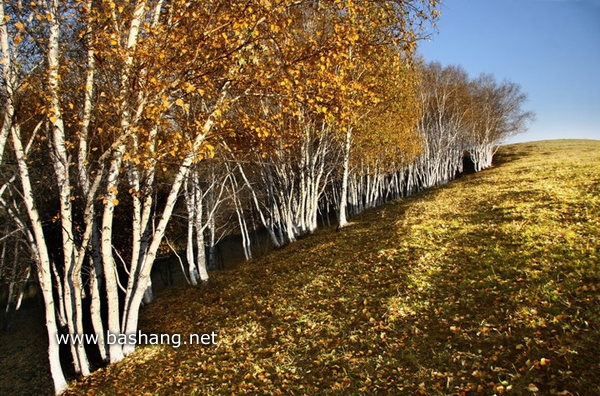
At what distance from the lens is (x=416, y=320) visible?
9.26 metres

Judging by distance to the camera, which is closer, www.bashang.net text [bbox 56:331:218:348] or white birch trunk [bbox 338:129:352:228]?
www.bashang.net text [bbox 56:331:218:348]

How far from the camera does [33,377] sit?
1594cm

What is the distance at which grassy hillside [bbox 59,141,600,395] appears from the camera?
7008 mm

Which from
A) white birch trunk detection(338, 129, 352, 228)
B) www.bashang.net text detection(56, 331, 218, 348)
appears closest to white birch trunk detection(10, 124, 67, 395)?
www.bashang.net text detection(56, 331, 218, 348)

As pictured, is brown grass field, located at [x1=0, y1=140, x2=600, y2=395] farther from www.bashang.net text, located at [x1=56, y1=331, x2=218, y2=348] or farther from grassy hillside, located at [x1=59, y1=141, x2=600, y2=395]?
www.bashang.net text, located at [x1=56, y1=331, x2=218, y2=348]

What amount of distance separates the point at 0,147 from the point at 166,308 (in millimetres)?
10570

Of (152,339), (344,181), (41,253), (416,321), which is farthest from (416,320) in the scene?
(344,181)

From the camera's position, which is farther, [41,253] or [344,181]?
[344,181]

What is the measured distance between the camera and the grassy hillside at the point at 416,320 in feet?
23.0

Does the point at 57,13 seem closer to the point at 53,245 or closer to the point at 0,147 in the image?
the point at 0,147

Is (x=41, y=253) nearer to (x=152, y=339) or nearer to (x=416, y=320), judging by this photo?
(x=152, y=339)

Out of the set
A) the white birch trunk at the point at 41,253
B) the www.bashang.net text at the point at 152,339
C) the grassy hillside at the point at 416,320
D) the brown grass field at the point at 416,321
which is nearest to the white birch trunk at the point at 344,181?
the brown grass field at the point at 416,321

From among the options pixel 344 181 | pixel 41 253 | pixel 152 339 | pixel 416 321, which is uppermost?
pixel 344 181

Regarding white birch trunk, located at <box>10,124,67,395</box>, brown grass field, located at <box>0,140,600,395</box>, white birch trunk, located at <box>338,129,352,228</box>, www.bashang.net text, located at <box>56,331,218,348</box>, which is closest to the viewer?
brown grass field, located at <box>0,140,600,395</box>
